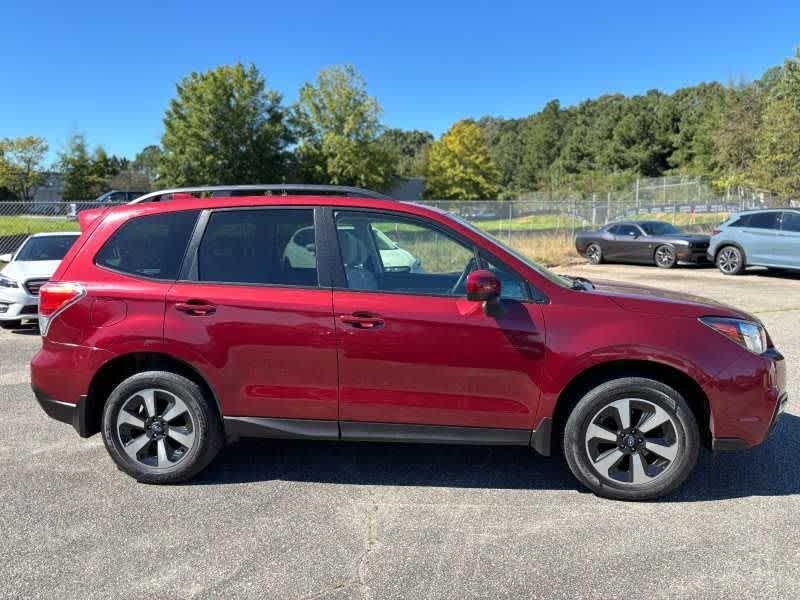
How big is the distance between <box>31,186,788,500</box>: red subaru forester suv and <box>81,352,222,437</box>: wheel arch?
12mm

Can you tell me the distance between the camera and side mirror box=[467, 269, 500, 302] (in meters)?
3.46

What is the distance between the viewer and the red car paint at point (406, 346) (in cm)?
356

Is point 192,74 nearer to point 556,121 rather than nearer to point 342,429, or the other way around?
point 342,429

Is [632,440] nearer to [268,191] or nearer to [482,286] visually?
[482,286]

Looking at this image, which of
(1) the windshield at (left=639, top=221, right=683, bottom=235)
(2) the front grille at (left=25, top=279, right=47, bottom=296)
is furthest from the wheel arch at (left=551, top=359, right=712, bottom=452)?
(1) the windshield at (left=639, top=221, right=683, bottom=235)

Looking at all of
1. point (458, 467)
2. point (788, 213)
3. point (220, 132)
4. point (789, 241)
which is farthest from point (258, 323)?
point (220, 132)

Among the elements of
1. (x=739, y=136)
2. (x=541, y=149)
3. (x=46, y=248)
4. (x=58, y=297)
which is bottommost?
(x=58, y=297)

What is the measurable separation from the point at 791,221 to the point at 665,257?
3.92 metres

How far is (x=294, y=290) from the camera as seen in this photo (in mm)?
3754

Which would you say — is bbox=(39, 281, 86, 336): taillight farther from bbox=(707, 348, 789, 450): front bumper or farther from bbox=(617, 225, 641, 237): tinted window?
bbox=(617, 225, 641, 237): tinted window

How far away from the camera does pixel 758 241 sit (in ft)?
48.9

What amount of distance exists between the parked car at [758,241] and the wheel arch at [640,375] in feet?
41.8

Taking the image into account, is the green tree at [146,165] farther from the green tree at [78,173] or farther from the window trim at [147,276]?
the window trim at [147,276]

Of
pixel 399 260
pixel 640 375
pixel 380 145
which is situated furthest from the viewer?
A: pixel 380 145
